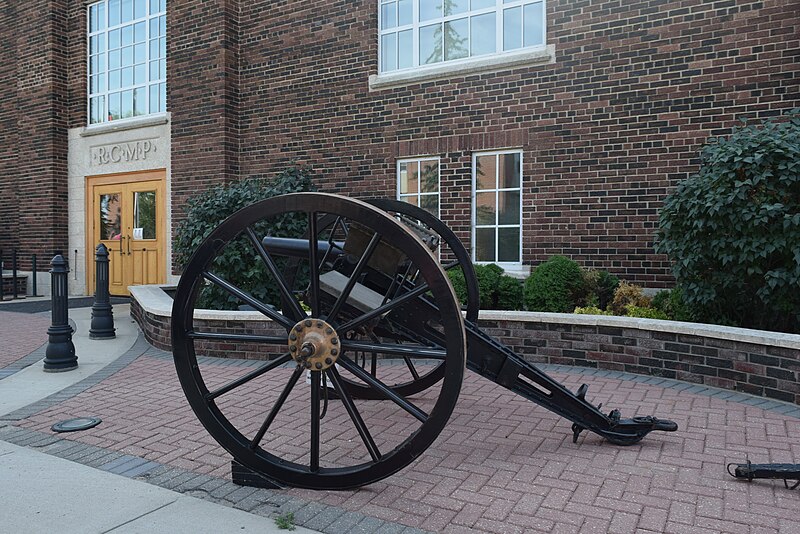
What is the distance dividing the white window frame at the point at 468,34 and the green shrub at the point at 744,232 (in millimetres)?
3339

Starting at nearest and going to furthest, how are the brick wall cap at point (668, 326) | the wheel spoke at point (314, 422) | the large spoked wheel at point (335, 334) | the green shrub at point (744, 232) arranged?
the large spoked wheel at point (335, 334) → the wheel spoke at point (314, 422) → the brick wall cap at point (668, 326) → the green shrub at point (744, 232)

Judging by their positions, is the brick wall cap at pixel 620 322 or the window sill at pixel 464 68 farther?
the window sill at pixel 464 68

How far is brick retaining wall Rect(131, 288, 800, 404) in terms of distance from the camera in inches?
187

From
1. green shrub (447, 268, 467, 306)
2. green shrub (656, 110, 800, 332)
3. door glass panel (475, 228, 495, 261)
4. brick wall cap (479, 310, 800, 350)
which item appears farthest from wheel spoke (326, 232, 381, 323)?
door glass panel (475, 228, 495, 261)

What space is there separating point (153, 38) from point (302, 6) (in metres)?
3.68

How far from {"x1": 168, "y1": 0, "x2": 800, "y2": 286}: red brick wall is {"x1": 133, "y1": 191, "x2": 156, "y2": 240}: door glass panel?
1.66 meters

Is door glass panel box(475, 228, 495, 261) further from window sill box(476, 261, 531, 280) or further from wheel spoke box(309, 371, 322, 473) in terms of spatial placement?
wheel spoke box(309, 371, 322, 473)

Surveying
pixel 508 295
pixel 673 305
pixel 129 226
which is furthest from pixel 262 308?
pixel 129 226

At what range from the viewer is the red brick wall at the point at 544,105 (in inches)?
281

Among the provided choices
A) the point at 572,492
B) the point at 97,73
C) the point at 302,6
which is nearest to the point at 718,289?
the point at 572,492

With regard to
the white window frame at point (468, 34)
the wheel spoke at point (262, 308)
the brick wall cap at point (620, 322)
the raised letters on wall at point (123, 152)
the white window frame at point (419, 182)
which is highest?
the white window frame at point (468, 34)

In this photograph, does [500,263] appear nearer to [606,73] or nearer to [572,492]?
[606,73]

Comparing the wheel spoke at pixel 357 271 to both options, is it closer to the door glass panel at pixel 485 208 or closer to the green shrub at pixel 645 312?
the green shrub at pixel 645 312

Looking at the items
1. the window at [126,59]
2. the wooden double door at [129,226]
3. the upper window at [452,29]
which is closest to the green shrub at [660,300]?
the upper window at [452,29]
